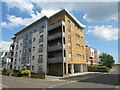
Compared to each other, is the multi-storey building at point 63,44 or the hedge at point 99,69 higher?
the multi-storey building at point 63,44

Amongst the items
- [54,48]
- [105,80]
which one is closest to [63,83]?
[105,80]

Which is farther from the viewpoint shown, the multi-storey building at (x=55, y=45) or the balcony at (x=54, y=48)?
the multi-storey building at (x=55, y=45)

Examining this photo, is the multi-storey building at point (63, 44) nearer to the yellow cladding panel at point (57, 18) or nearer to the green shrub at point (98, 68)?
the yellow cladding panel at point (57, 18)

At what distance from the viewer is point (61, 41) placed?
27875 millimetres

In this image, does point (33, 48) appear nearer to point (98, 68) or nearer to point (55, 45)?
point (55, 45)

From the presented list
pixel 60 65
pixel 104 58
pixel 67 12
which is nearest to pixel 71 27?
pixel 67 12

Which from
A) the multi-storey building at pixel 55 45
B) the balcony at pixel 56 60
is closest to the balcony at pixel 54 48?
the multi-storey building at pixel 55 45

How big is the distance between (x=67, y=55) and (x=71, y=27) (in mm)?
8727

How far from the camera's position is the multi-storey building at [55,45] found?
26.9 m

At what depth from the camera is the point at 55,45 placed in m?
27.4

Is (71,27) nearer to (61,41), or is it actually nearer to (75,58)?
(61,41)

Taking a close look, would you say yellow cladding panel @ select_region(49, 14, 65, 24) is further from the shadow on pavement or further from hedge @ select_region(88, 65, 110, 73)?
hedge @ select_region(88, 65, 110, 73)


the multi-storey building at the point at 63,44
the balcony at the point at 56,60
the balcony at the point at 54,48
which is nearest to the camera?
the balcony at the point at 56,60

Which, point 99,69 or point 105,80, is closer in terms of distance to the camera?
point 105,80
